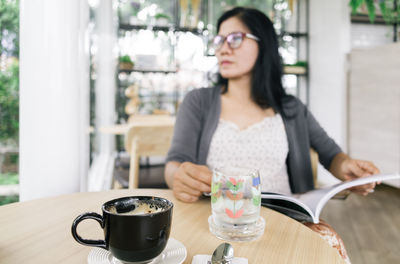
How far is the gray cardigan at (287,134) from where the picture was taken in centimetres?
120

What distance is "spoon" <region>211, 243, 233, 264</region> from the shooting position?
0.42 m

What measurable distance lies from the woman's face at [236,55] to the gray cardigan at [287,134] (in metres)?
0.11

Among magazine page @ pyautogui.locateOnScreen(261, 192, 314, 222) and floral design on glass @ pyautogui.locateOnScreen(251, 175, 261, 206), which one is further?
→ magazine page @ pyautogui.locateOnScreen(261, 192, 314, 222)

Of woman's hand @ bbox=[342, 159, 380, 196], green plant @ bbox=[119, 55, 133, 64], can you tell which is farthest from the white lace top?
green plant @ bbox=[119, 55, 133, 64]

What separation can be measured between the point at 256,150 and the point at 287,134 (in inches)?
5.9

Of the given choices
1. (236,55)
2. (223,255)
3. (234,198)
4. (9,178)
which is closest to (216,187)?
(234,198)

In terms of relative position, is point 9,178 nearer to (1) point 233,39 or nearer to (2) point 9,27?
(2) point 9,27

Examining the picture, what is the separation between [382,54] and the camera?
2914 mm

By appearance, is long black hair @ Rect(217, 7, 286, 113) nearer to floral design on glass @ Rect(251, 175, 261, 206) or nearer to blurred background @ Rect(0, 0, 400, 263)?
blurred background @ Rect(0, 0, 400, 263)

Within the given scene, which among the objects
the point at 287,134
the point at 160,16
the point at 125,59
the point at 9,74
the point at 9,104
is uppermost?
the point at 160,16

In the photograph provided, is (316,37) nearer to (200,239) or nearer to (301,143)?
(301,143)

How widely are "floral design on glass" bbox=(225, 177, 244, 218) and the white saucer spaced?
0.12 metres

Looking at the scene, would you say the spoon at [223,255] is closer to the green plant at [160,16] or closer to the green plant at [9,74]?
the green plant at [9,74]

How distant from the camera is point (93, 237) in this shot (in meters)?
0.52
